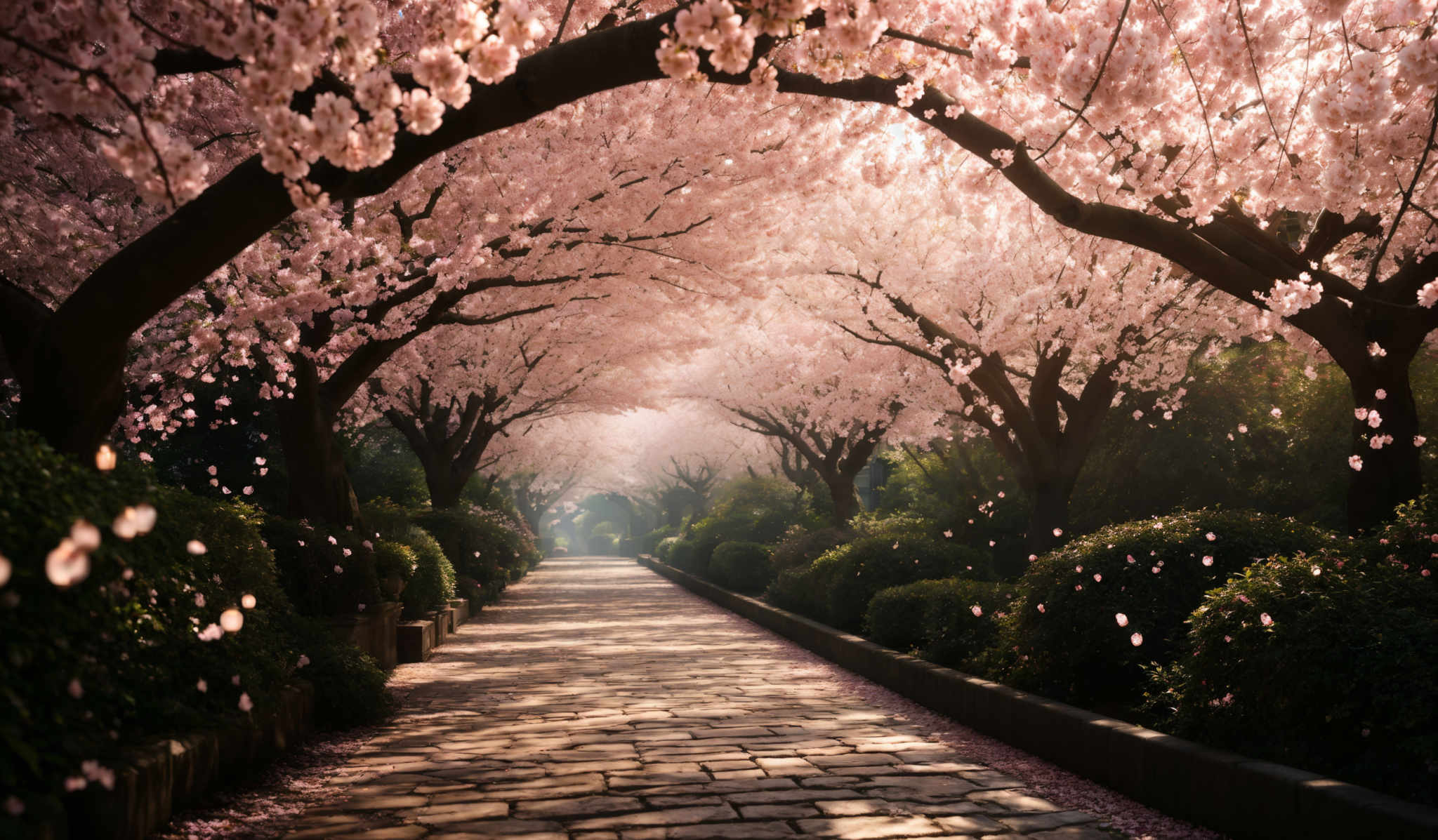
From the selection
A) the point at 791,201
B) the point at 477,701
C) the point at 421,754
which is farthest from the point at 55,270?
the point at 791,201

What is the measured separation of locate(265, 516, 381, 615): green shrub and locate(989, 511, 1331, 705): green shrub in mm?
6451

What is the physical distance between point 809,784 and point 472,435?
18.8 metres

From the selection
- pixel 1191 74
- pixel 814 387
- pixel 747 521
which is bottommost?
pixel 747 521

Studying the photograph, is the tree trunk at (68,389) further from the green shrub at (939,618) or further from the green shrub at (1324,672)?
the green shrub at (939,618)

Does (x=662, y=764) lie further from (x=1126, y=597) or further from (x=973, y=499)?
(x=973, y=499)

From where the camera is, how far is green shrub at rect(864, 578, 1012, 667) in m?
9.27

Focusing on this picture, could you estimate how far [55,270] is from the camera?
34.3 feet

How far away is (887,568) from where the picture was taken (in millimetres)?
12797

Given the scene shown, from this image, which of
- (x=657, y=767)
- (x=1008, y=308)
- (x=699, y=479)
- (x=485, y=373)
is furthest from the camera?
(x=699, y=479)

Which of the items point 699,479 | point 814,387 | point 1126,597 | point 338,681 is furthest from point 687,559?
point 1126,597

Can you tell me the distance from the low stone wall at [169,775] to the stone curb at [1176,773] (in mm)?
4942

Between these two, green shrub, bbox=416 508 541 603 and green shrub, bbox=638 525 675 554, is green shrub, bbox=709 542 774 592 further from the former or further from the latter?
green shrub, bbox=638 525 675 554

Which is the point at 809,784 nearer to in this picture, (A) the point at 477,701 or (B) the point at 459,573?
(A) the point at 477,701

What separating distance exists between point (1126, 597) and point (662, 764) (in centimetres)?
348
